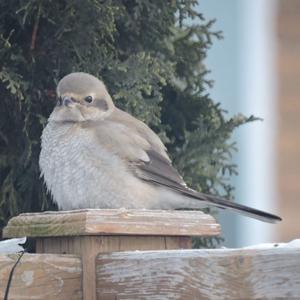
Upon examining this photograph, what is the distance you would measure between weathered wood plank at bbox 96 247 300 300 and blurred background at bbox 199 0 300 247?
473cm

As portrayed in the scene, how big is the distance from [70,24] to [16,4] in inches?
9.3

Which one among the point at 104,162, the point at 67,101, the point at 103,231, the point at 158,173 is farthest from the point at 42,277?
the point at 67,101

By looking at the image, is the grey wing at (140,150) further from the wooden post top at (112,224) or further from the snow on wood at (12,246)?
the wooden post top at (112,224)

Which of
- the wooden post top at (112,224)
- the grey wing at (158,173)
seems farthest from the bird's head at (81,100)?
the wooden post top at (112,224)

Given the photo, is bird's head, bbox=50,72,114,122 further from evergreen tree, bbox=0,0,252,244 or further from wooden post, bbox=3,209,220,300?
wooden post, bbox=3,209,220,300

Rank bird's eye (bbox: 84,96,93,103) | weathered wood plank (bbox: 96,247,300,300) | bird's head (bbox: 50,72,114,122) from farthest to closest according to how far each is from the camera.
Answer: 1. bird's eye (bbox: 84,96,93,103)
2. bird's head (bbox: 50,72,114,122)
3. weathered wood plank (bbox: 96,247,300,300)

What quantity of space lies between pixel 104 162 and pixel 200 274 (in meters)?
1.24

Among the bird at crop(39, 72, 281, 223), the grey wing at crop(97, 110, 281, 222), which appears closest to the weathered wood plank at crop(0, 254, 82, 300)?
the bird at crop(39, 72, 281, 223)

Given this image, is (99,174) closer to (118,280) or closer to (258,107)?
(118,280)

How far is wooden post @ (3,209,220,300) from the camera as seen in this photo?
2517 mm

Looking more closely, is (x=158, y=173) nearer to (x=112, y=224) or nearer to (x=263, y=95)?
(x=112, y=224)

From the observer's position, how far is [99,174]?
3.43 m

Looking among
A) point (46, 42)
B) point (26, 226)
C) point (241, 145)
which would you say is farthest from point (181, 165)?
point (241, 145)

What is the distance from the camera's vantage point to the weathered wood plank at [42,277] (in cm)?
236
